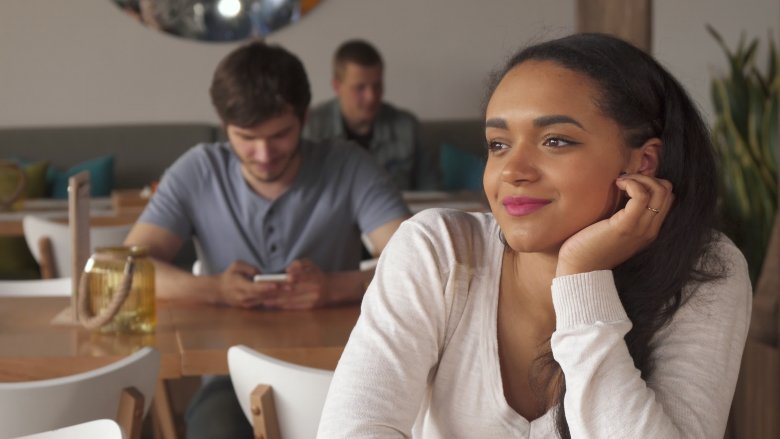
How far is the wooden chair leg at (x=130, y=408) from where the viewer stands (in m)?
1.95

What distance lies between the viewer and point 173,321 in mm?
2432

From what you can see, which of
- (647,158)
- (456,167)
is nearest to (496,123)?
(647,158)

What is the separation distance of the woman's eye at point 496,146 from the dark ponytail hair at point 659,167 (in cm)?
12

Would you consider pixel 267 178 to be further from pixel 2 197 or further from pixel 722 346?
pixel 2 197

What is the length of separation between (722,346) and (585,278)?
0.68 ft

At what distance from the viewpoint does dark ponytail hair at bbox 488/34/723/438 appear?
1.55m

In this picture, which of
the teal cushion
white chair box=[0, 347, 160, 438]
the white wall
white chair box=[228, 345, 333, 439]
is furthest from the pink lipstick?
the white wall

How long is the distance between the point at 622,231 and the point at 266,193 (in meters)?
1.52

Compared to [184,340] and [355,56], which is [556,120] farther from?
[355,56]

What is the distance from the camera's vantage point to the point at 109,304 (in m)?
2.31

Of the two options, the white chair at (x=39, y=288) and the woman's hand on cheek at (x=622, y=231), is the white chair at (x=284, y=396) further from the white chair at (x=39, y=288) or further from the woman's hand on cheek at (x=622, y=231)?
the white chair at (x=39, y=288)

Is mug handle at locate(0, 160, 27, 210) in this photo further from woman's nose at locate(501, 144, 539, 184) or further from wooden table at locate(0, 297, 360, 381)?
woman's nose at locate(501, 144, 539, 184)

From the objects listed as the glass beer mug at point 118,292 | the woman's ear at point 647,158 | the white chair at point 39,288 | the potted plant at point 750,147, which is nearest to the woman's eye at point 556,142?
the woman's ear at point 647,158

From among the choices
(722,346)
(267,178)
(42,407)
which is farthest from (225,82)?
(722,346)
